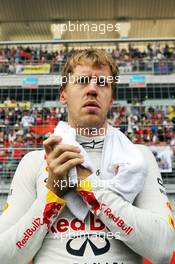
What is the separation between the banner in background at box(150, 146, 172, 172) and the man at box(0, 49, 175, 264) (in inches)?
74.7

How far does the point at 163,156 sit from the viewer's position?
3.29 metres

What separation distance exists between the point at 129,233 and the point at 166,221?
0.52ft

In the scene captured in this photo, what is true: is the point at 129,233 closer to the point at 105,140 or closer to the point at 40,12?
the point at 105,140

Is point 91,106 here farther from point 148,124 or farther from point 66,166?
point 148,124

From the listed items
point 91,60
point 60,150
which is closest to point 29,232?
point 60,150

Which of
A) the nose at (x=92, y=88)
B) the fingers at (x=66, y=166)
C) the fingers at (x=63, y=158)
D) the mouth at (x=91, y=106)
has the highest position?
the nose at (x=92, y=88)

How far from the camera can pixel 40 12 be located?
1750cm

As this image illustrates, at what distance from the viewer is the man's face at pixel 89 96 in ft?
4.60

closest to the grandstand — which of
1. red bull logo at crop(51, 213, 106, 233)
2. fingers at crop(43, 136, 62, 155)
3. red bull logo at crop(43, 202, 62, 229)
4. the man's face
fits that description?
the man's face

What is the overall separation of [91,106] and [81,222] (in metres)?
0.48

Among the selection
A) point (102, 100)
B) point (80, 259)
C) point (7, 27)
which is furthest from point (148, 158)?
point (7, 27)

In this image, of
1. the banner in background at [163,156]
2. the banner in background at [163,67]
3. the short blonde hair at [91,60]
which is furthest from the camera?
the banner in background at [163,67]

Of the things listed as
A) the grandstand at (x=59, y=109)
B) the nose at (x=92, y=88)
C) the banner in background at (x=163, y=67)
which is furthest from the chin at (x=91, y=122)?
the banner in background at (x=163, y=67)

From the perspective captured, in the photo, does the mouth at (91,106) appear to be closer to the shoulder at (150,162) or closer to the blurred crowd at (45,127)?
the shoulder at (150,162)
